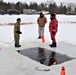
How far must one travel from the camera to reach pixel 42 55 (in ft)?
31.5

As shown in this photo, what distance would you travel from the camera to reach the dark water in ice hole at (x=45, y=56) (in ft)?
28.3

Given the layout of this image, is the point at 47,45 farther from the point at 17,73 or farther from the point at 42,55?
the point at 17,73

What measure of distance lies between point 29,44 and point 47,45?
1017mm

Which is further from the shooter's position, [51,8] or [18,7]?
[51,8]

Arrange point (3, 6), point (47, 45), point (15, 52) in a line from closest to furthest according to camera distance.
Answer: point (15, 52) → point (47, 45) → point (3, 6)

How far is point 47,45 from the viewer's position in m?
11.6

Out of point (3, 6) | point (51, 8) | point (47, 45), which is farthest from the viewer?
point (51, 8)

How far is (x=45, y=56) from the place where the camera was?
9.42 m

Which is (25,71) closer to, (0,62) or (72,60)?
(0,62)

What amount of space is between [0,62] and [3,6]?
142 feet

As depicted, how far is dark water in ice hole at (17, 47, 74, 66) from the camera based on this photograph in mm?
8627

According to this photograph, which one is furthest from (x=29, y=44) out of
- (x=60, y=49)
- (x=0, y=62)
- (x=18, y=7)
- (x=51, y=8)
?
(x=51, y=8)

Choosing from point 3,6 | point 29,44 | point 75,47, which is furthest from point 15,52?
point 3,6

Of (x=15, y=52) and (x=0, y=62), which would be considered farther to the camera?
(x=15, y=52)
